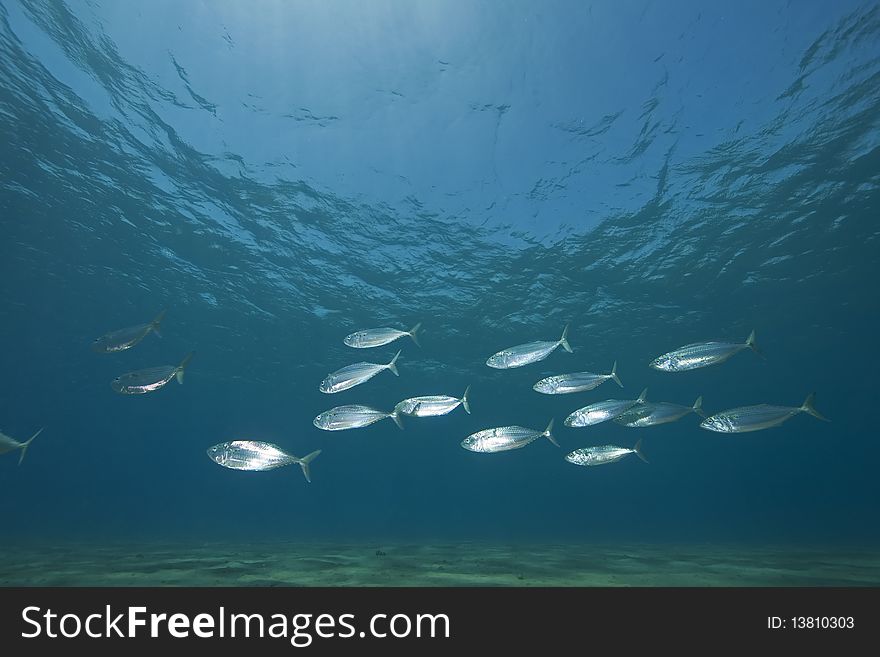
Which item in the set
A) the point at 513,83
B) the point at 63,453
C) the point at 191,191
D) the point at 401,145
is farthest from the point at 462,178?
the point at 63,453

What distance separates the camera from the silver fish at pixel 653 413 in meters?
7.17

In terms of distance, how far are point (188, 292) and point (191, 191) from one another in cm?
1111

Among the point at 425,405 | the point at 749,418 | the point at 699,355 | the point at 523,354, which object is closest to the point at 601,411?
the point at 523,354

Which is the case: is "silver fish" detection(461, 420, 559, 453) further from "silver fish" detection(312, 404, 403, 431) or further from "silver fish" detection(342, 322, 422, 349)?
"silver fish" detection(342, 322, 422, 349)

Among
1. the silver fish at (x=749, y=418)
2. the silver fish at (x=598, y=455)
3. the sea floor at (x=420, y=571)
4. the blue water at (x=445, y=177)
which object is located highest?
the blue water at (x=445, y=177)

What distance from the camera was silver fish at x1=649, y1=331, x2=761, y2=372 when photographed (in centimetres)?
670

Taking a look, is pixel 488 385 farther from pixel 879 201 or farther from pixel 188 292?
pixel 879 201

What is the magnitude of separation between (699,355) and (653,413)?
1.23 meters

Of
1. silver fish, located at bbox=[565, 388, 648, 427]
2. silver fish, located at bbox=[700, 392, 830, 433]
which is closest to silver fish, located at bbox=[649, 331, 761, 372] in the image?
silver fish, located at bbox=[565, 388, 648, 427]

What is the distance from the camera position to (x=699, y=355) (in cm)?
689
